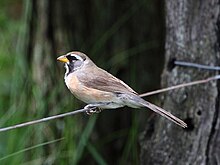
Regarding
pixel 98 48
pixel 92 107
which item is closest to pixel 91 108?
pixel 92 107

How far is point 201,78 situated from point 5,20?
2196 millimetres

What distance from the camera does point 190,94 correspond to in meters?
3.77

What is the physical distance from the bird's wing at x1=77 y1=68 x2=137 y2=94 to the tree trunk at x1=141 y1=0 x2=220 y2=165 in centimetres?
49

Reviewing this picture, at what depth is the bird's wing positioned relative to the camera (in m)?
3.39

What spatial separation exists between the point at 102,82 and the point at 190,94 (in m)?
0.59

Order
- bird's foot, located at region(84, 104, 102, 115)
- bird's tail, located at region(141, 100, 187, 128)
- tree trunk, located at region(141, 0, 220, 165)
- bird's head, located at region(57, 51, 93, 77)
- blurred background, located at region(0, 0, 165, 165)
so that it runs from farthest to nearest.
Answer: blurred background, located at region(0, 0, 165, 165) < tree trunk, located at region(141, 0, 220, 165) < bird's head, located at region(57, 51, 93, 77) < bird's foot, located at region(84, 104, 102, 115) < bird's tail, located at region(141, 100, 187, 128)

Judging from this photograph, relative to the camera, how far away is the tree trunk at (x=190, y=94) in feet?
12.2

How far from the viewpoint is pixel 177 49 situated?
382 cm

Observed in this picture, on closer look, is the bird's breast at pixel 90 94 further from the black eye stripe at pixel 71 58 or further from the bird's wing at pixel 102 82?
the black eye stripe at pixel 71 58

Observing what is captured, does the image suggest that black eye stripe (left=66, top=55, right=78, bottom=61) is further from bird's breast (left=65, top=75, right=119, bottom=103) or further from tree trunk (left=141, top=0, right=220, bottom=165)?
tree trunk (left=141, top=0, right=220, bottom=165)

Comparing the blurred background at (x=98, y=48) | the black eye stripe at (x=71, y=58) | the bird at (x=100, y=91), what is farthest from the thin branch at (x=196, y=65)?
the blurred background at (x=98, y=48)

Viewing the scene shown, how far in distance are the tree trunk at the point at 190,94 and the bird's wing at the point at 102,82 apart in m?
0.49

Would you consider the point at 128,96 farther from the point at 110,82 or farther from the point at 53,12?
the point at 53,12

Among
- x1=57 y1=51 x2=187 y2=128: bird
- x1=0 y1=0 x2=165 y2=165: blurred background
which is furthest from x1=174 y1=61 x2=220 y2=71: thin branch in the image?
x1=0 y1=0 x2=165 y2=165: blurred background
